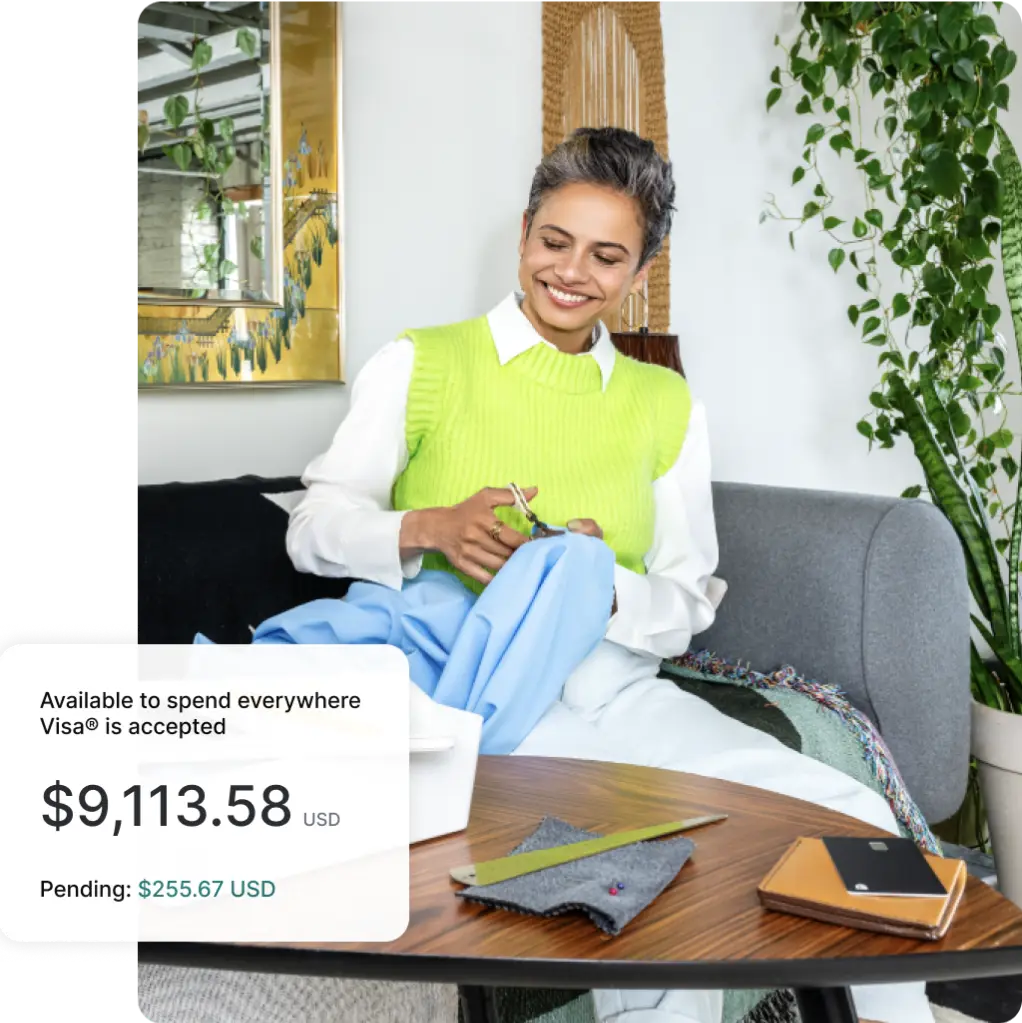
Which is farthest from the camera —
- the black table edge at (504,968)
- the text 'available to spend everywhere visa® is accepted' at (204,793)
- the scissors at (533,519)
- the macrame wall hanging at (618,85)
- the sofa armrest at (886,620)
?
the macrame wall hanging at (618,85)

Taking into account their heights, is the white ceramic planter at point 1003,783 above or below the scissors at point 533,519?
below

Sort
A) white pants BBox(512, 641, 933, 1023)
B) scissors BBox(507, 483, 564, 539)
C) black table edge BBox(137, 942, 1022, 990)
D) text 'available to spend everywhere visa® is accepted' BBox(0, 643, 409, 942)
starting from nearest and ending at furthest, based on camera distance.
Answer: text 'available to spend everywhere visa® is accepted' BBox(0, 643, 409, 942) < black table edge BBox(137, 942, 1022, 990) < white pants BBox(512, 641, 933, 1023) < scissors BBox(507, 483, 564, 539)

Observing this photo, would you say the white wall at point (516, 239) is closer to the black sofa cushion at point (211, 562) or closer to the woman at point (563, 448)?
the black sofa cushion at point (211, 562)

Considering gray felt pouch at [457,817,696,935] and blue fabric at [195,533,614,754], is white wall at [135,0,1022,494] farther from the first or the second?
gray felt pouch at [457,817,696,935]

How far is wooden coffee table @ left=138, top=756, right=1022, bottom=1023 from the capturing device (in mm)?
600

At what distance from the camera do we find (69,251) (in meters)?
0.27

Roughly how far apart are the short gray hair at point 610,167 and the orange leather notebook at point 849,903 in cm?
130

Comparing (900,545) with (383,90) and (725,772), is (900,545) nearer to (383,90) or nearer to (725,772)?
(725,772)

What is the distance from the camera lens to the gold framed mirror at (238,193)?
1990mm

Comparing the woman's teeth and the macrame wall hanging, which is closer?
the woman's teeth

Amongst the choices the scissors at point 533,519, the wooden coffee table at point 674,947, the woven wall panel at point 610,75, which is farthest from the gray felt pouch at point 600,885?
the woven wall panel at point 610,75

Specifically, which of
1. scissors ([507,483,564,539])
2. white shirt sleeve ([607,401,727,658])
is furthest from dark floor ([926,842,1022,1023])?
scissors ([507,483,564,539])

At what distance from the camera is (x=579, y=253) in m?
1.81

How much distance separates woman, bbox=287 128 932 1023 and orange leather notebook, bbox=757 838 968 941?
0.81 m
